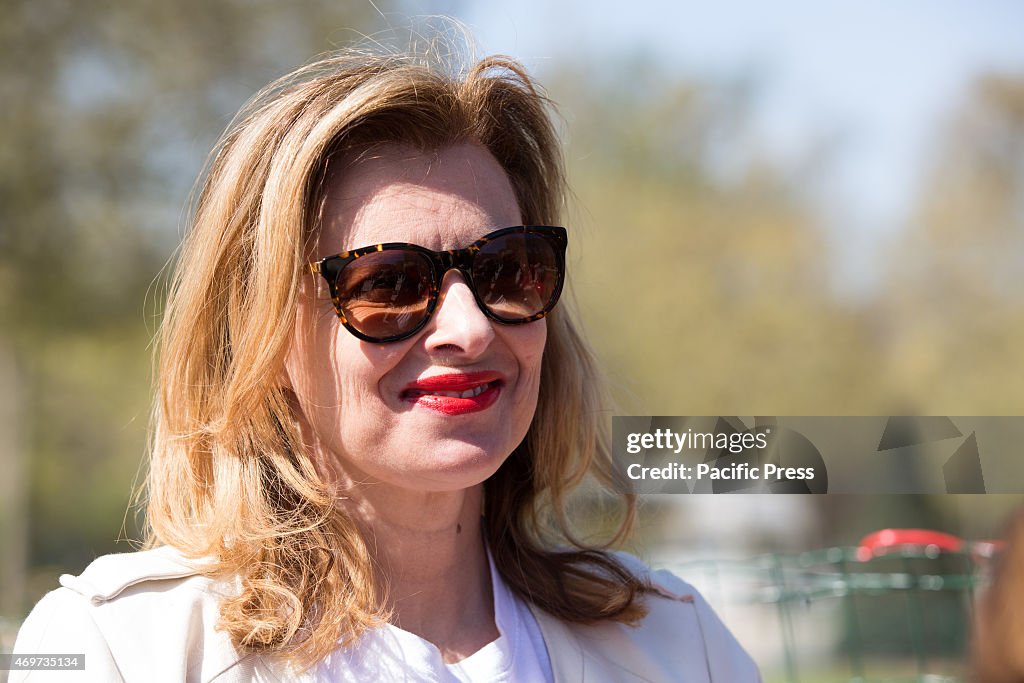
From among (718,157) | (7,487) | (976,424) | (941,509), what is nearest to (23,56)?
(7,487)

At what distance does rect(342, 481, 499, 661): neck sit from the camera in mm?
1919

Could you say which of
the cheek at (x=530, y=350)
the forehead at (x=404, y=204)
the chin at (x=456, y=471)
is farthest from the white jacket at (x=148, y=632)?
the forehead at (x=404, y=204)

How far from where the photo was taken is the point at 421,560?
6.41 ft

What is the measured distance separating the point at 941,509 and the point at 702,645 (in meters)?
14.5

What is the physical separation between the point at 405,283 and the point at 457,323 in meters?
0.11

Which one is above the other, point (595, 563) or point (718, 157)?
point (718, 157)

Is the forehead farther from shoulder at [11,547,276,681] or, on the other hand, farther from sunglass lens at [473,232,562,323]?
shoulder at [11,547,276,681]

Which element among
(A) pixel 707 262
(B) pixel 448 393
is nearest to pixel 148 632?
(B) pixel 448 393

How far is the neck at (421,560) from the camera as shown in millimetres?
1919

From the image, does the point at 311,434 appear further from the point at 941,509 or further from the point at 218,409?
the point at 941,509

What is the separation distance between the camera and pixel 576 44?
1416 cm

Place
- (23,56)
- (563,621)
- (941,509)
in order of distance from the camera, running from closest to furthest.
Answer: (563,621), (23,56), (941,509)

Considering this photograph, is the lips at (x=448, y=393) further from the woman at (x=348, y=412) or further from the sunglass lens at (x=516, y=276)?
the sunglass lens at (x=516, y=276)

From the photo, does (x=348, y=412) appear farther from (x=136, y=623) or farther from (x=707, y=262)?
(x=707, y=262)
